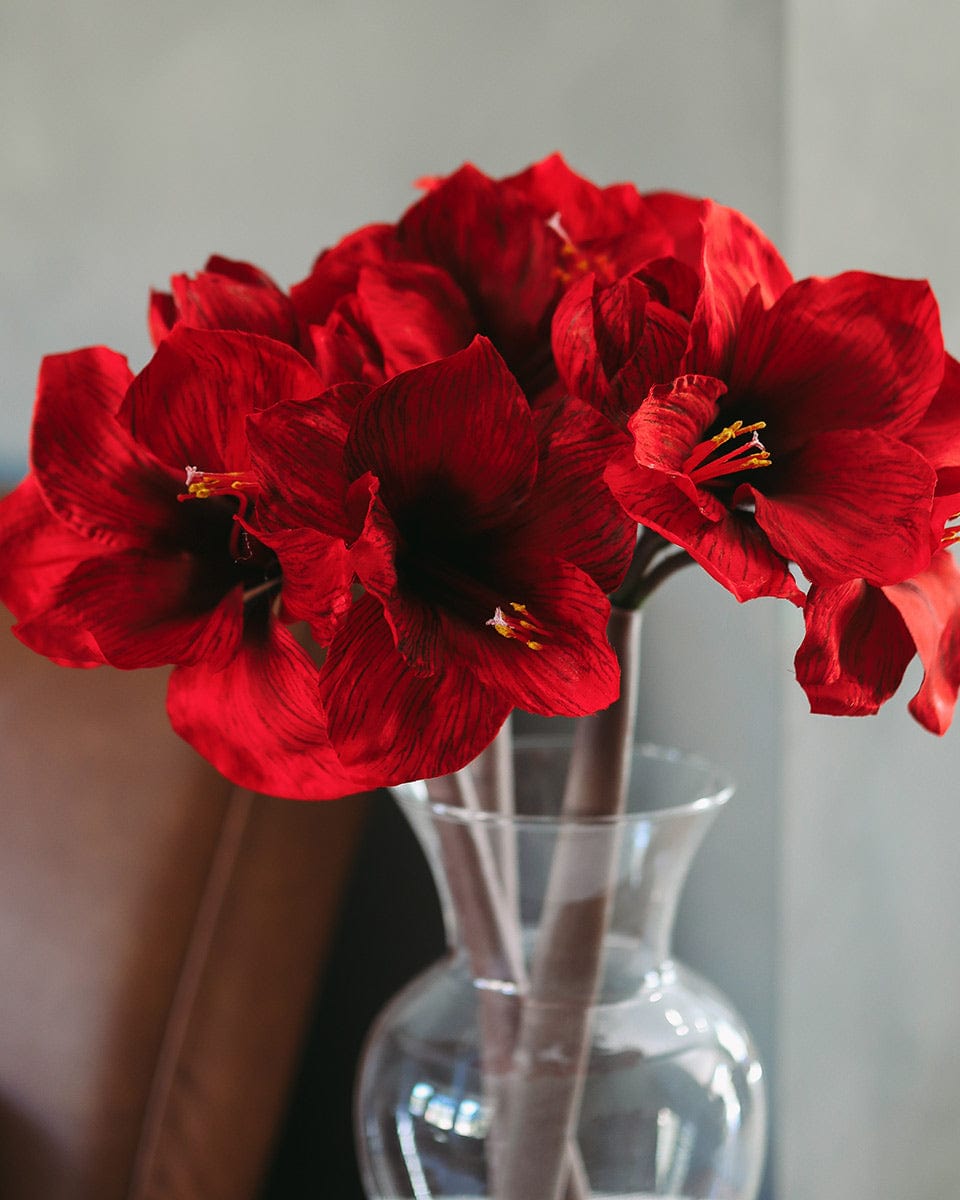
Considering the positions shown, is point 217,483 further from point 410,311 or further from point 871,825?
point 871,825

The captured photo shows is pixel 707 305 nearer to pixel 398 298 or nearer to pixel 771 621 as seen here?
pixel 398 298

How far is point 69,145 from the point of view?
101 cm

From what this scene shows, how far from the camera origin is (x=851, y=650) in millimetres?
321

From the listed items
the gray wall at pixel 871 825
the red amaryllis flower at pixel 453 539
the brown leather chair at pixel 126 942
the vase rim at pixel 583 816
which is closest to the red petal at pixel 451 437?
the red amaryllis flower at pixel 453 539

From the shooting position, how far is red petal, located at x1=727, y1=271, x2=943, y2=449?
0.33 meters

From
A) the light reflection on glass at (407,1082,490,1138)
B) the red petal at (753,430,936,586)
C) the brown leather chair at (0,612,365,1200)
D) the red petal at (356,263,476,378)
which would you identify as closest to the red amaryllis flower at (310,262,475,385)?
the red petal at (356,263,476,378)

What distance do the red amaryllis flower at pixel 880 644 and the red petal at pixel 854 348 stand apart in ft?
0.16

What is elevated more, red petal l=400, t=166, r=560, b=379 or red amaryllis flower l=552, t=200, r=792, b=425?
red petal l=400, t=166, r=560, b=379

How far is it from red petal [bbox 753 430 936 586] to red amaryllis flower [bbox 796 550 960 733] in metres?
0.01

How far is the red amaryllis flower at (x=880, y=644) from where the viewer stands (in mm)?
308

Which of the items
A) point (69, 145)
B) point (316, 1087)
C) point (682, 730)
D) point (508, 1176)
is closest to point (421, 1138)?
point (508, 1176)

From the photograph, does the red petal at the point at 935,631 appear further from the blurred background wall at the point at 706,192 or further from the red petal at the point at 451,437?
the blurred background wall at the point at 706,192

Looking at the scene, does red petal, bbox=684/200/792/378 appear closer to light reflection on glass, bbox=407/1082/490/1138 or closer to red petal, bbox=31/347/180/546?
red petal, bbox=31/347/180/546

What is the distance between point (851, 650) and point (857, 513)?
1.5 inches
